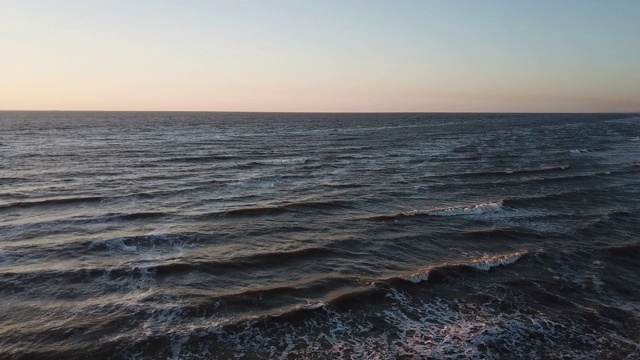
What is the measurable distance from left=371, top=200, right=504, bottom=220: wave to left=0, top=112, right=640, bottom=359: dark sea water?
0.14 meters

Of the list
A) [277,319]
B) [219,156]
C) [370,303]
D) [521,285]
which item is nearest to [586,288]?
[521,285]

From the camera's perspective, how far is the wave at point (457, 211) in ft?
76.3

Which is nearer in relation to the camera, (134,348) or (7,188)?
(134,348)

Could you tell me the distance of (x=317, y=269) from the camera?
15.9m

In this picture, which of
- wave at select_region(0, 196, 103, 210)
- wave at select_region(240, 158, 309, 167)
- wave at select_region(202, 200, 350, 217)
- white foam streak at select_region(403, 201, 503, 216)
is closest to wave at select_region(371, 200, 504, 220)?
white foam streak at select_region(403, 201, 503, 216)

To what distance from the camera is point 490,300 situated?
1344 cm

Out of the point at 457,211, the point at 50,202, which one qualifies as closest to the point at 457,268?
the point at 457,211

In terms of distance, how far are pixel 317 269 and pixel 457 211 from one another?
11609 mm

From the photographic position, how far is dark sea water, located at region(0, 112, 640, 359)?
436 inches

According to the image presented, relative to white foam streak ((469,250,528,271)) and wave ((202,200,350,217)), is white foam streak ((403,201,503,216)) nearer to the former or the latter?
wave ((202,200,350,217))

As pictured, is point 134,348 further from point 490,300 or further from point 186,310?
point 490,300

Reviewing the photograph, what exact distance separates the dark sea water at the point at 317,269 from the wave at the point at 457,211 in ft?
0.47

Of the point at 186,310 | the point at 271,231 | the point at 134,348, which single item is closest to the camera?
the point at 134,348

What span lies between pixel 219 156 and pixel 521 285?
39.9m
